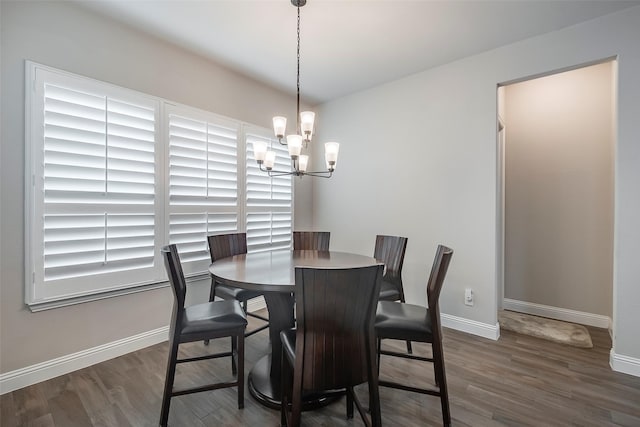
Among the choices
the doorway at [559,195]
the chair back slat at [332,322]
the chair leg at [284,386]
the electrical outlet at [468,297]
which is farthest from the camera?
the doorway at [559,195]

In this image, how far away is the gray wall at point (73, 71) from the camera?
194 centimetres

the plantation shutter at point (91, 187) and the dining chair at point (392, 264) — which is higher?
the plantation shutter at point (91, 187)

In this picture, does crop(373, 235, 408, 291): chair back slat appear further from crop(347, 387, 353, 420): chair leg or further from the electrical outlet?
crop(347, 387, 353, 420): chair leg

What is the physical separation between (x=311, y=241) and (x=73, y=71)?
8.04ft

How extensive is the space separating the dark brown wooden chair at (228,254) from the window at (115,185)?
310mm

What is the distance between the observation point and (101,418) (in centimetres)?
171

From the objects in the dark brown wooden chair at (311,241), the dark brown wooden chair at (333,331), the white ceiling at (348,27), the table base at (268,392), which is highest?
the white ceiling at (348,27)

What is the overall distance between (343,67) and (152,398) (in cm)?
333

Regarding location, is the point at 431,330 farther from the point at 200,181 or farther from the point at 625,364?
the point at 200,181

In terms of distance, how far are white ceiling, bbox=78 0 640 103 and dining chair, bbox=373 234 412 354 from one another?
5.94 feet

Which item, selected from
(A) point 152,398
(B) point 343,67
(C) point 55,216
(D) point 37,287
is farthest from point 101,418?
(B) point 343,67

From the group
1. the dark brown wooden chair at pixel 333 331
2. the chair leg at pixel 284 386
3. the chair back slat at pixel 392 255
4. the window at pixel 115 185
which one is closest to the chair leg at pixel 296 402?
the dark brown wooden chair at pixel 333 331

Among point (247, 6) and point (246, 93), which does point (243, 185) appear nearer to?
point (246, 93)

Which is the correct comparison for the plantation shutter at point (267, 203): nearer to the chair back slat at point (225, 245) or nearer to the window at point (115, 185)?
the window at point (115, 185)
